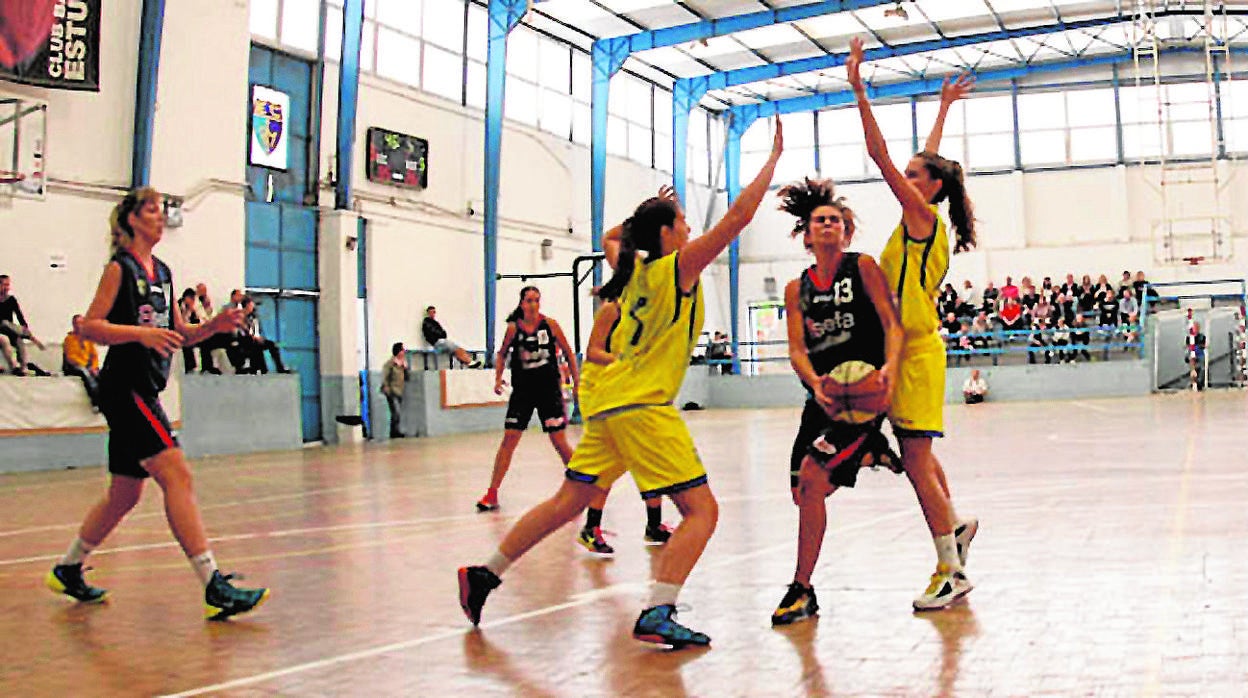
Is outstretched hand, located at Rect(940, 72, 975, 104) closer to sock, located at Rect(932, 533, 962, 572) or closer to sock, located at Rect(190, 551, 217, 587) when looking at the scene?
sock, located at Rect(932, 533, 962, 572)

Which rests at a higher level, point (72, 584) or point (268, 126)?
point (268, 126)

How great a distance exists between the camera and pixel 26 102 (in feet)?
56.1

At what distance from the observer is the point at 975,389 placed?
29.1 meters

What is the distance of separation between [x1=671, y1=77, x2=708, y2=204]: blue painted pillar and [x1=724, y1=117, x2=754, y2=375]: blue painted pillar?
9.75 ft

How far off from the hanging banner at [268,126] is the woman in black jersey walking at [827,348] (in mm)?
18843

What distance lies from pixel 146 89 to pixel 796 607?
58.6 ft

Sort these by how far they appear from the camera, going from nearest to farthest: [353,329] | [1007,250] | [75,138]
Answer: [75,138]
[353,329]
[1007,250]

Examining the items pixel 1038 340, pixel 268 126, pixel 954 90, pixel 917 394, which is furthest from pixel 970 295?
pixel 917 394

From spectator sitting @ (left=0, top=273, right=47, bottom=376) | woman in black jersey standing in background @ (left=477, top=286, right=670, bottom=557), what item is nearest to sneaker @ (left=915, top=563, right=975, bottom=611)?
woman in black jersey standing in background @ (left=477, top=286, right=670, bottom=557)

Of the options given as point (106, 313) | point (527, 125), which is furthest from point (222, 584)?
point (527, 125)

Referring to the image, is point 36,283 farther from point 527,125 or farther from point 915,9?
point 915,9

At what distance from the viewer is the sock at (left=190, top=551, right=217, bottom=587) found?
5.03 m

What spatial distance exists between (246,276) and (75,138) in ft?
14.2

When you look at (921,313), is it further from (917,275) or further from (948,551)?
(948,551)
